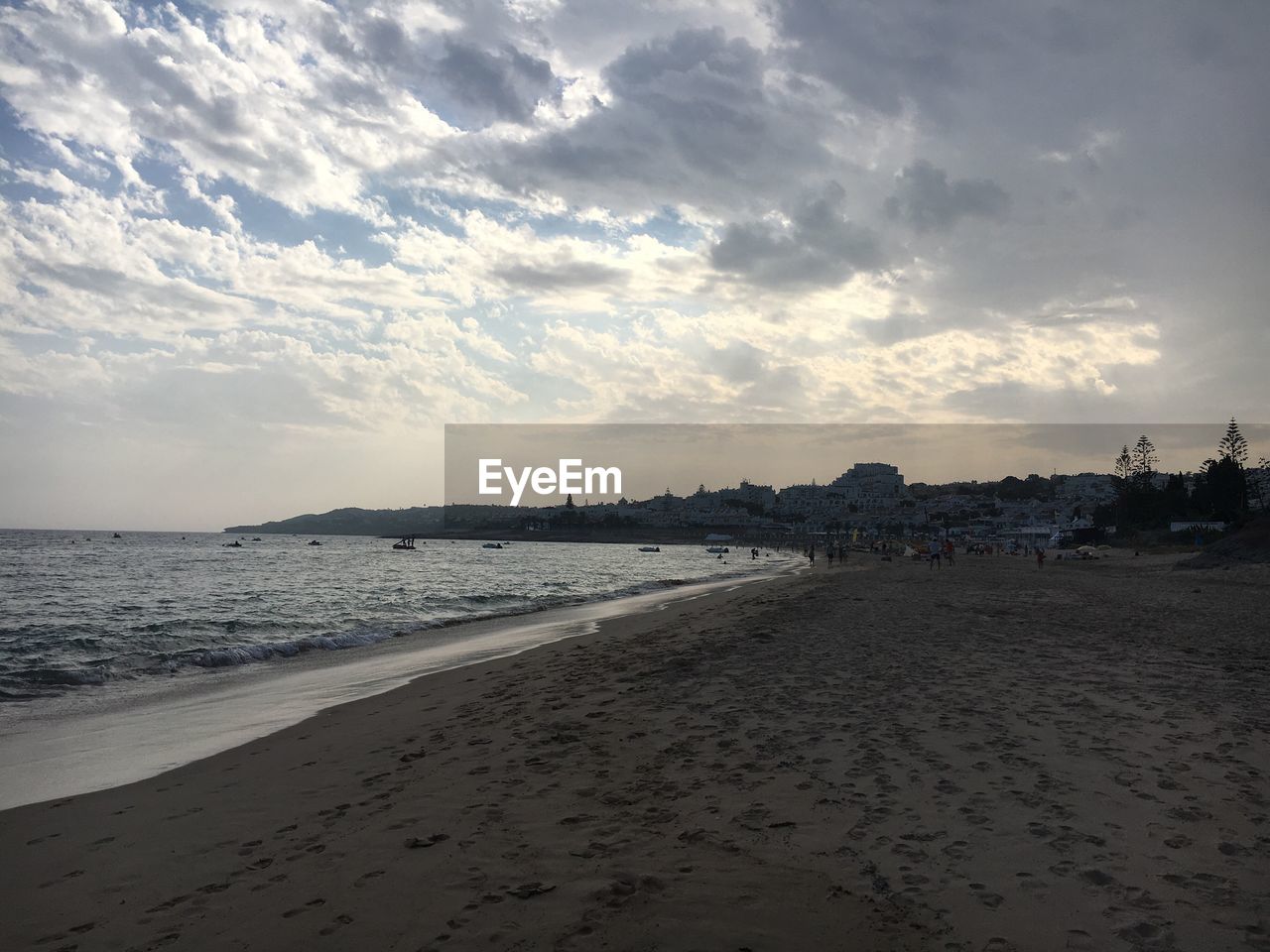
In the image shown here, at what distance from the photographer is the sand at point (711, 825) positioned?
4.09 metres

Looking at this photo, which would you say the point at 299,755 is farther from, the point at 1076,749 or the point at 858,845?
the point at 1076,749

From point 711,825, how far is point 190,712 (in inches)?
378

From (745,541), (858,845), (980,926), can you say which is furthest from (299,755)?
(745,541)

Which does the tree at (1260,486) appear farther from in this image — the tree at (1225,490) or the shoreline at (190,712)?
the shoreline at (190,712)

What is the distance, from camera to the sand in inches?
161

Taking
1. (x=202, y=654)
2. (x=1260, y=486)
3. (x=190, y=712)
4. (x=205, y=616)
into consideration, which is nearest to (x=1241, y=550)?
(x=202, y=654)

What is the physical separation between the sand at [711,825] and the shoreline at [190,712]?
0.74 meters

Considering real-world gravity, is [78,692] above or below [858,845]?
below

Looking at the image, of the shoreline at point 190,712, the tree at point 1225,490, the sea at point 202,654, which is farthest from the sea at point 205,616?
the tree at point 1225,490

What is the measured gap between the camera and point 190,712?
450 inches

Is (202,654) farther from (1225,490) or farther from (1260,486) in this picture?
(1260,486)

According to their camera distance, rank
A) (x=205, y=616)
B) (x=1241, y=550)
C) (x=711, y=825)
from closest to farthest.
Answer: (x=711, y=825) < (x=205, y=616) < (x=1241, y=550)

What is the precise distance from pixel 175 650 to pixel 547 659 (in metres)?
9.52

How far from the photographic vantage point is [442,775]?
7.03 meters
